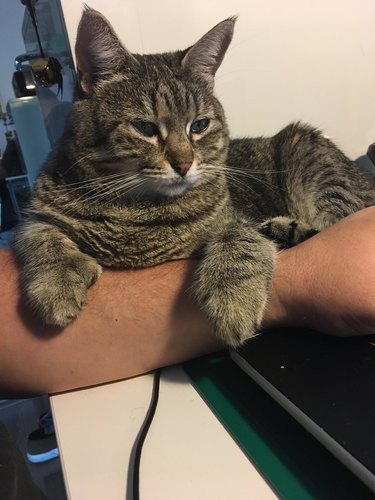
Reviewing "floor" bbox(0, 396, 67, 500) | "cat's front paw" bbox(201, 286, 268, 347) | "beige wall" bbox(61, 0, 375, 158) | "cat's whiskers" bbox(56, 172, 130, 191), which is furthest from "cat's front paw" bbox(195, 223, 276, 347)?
"floor" bbox(0, 396, 67, 500)

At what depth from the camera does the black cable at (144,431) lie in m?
0.50

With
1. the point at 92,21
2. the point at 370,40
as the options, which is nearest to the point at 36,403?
the point at 92,21

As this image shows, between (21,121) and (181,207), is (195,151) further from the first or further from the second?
(21,121)

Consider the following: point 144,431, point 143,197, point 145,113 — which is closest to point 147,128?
point 145,113

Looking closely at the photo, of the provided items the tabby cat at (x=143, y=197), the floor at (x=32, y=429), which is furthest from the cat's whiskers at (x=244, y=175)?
the floor at (x=32, y=429)

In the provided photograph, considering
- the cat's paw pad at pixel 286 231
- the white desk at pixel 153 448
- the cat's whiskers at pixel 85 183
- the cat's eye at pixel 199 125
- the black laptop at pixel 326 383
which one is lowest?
the white desk at pixel 153 448

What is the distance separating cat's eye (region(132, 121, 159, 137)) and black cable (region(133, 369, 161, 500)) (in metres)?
0.49

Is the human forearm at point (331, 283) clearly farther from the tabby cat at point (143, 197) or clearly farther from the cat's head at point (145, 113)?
the cat's head at point (145, 113)

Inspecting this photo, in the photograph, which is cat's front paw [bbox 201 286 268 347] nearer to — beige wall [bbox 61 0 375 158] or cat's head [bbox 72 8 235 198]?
cat's head [bbox 72 8 235 198]

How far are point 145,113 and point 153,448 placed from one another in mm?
649

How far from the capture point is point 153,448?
0.56 metres

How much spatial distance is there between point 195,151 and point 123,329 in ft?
1.39

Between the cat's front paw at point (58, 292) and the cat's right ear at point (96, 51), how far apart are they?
41cm

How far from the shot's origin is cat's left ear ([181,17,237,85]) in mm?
952
